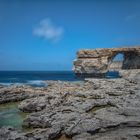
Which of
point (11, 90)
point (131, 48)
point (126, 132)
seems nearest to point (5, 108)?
point (11, 90)

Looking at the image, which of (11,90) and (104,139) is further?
(11,90)

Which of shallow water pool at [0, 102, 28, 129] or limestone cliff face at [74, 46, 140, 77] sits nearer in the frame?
shallow water pool at [0, 102, 28, 129]

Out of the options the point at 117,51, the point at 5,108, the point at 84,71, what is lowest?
the point at 5,108

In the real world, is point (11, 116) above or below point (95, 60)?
below

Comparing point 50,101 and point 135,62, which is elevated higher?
point 135,62

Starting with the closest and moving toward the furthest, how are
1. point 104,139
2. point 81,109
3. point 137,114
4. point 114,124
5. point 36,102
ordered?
point 104,139, point 114,124, point 137,114, point 81,109, point 36,102

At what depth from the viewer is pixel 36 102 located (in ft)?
75.2

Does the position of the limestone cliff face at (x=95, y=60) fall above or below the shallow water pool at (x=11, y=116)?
above

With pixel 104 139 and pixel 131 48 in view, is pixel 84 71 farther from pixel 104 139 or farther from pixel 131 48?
pixel 104 139

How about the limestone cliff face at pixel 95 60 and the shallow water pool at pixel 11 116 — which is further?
the limestone cliff face at pixel 95 60

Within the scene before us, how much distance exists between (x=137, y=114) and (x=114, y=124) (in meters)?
2.77

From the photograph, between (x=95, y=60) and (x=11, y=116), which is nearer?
(x=11, y=116)

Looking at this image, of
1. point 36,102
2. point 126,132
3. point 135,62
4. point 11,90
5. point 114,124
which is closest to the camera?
point 126,132

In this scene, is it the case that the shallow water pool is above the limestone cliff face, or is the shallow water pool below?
below
